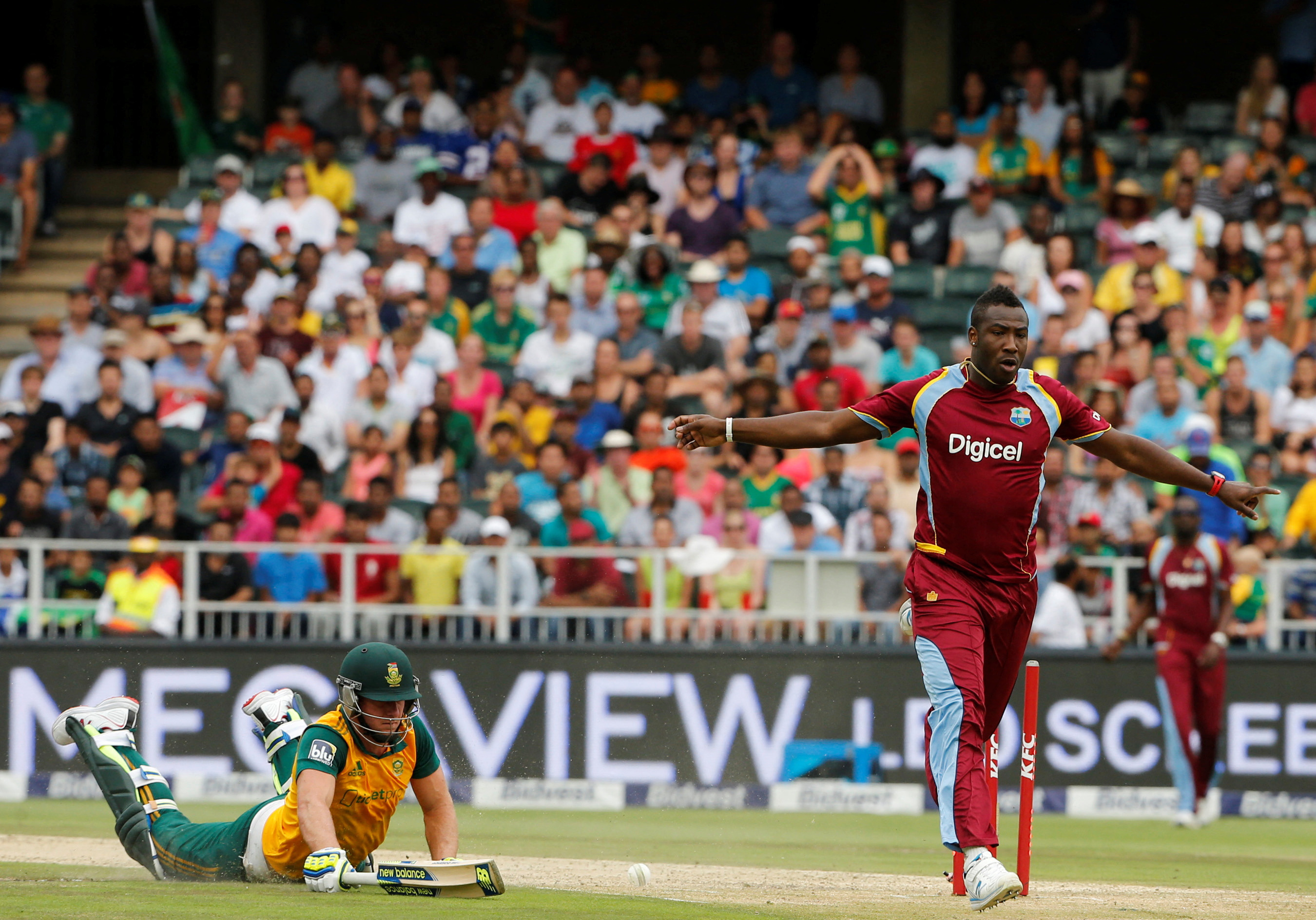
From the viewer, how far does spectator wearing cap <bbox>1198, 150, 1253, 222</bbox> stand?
18422 mm

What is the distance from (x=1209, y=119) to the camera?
2047 centimetres

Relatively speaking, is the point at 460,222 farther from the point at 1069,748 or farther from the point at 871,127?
the point at 1069,748

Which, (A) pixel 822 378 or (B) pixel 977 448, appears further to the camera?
(A) pixel 822 378

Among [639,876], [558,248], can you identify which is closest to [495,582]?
[558,248]

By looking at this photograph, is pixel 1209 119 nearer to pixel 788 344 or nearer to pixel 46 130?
pixel 788 344

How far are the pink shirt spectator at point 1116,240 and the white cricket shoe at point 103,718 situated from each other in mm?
11780

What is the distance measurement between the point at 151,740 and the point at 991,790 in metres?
8.72

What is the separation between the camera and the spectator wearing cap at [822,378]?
53.7 ft

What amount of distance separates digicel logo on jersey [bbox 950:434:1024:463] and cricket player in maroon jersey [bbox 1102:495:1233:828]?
6.58 meters

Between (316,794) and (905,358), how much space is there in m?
10.2

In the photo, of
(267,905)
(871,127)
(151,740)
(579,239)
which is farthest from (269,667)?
(871,127)

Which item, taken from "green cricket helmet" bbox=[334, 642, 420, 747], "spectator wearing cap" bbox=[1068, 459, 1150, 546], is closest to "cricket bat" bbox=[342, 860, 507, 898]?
"green cricket helmet" bbox=[334, 642, 420, 747]

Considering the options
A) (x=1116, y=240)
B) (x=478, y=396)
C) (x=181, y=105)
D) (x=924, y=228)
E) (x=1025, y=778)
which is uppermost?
(x=181, y=105)

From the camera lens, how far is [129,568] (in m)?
14.7
